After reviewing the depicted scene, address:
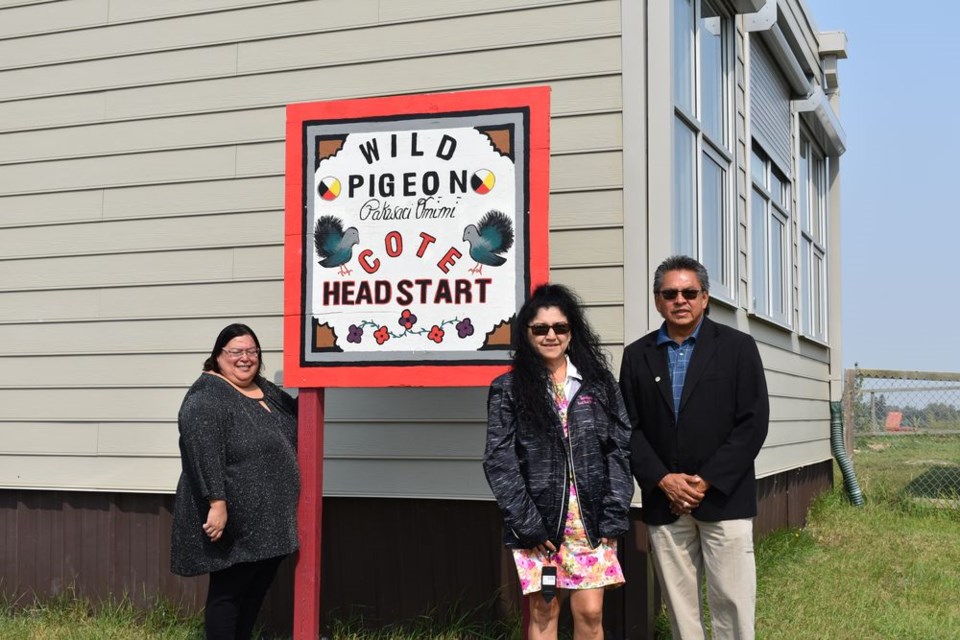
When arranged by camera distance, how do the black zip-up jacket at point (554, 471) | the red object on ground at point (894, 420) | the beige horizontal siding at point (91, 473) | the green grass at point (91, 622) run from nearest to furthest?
the black zip-up jacket at point (554, 471), the green grass at point (91, 622), the beige horizontal siding at point (91, 473), the red object on ground at point (894, 420)

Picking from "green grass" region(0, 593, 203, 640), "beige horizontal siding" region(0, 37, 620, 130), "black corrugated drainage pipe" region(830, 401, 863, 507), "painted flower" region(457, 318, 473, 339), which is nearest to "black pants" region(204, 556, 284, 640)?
"green grass" region(0, 593, 203, 640)

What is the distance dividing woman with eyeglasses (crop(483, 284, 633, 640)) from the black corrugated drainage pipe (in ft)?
24.4

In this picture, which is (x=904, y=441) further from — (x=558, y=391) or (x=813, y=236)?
(x=558, y=391)

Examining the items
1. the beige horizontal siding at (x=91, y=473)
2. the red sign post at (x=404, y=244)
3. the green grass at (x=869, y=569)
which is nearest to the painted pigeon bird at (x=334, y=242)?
the red sign post at (x=404, y=244)

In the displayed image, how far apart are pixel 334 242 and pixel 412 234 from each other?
0.38 m

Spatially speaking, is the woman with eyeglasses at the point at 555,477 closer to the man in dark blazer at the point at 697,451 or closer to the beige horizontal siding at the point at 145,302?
the man in dark blazer at the point at 697,451

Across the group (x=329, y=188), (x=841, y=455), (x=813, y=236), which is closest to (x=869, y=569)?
(x=841, y=455)

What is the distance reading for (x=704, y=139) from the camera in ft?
22.2

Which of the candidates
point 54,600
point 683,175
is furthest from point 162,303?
point 683,175

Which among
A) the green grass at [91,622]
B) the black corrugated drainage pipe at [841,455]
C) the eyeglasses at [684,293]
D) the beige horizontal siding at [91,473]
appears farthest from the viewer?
the black corrugated drainage pipe at [841,455]

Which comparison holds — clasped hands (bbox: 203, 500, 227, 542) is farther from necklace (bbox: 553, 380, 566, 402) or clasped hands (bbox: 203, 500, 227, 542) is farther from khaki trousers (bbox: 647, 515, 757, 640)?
khaki trousers (bbox: 647, 515, 757, 640)

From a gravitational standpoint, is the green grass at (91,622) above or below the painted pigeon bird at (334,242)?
below

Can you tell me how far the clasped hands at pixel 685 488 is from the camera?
4121 mm

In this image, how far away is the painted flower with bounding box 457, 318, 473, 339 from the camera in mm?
4820
